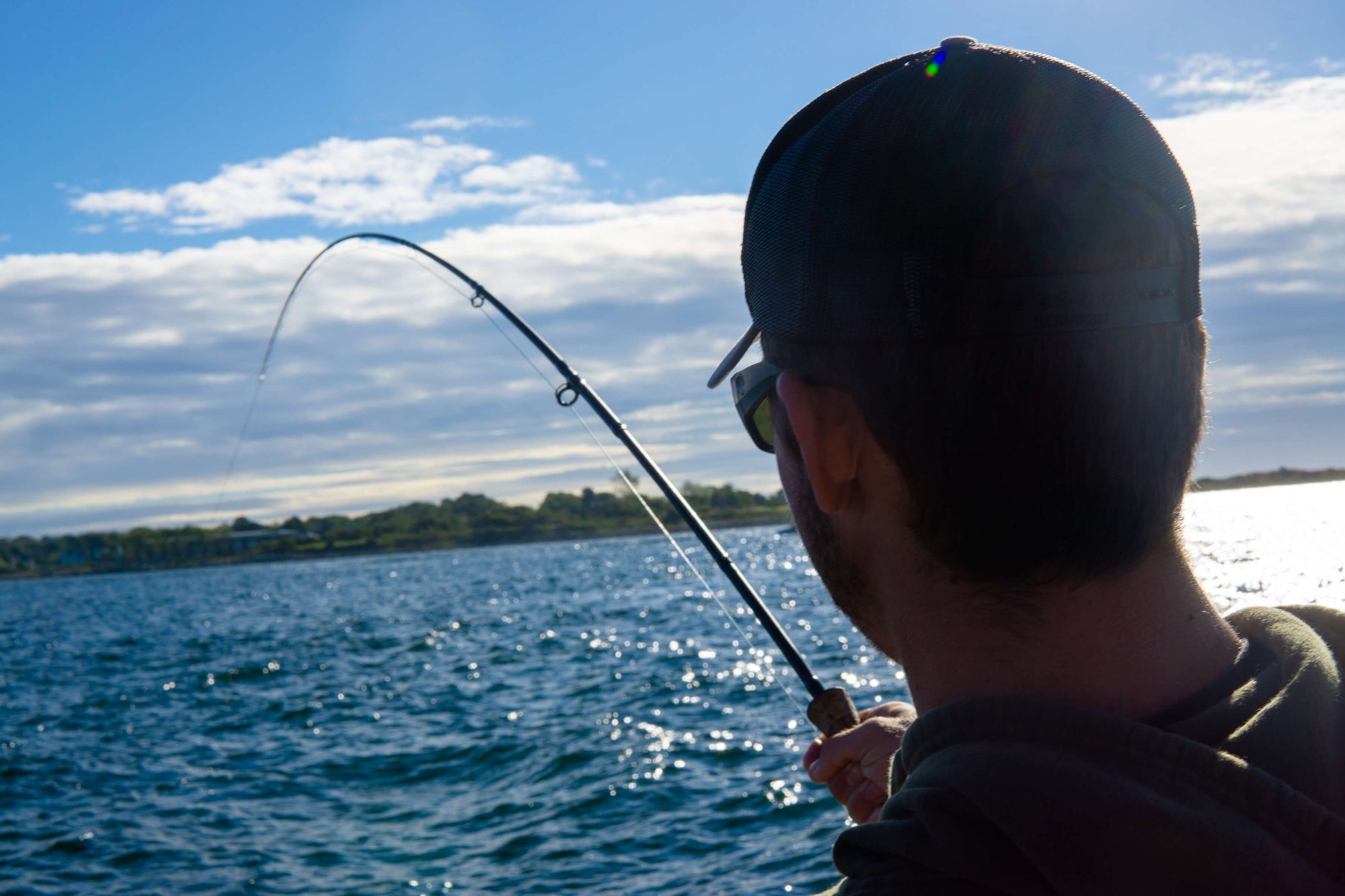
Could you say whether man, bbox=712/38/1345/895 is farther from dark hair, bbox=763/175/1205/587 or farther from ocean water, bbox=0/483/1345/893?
ocean water, bbox=0/483/1345/893

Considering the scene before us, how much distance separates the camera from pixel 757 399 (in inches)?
49.8

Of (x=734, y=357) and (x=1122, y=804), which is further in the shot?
(x=734, y=357)

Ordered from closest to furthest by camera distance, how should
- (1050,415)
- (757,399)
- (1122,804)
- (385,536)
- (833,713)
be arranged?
(1122,804)
(1050,415)
(757,399)
(833,713)
(385,536)

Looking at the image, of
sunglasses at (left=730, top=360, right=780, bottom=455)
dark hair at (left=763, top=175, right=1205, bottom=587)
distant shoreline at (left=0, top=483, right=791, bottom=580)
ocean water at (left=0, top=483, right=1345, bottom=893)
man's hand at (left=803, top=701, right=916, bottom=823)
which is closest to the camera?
dark hair at (left=763, top=175, right=1205, bottom=587)

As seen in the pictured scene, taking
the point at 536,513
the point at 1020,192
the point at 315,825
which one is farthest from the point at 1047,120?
the point at 536,513

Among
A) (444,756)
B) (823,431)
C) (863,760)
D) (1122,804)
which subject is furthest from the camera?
(444,756)

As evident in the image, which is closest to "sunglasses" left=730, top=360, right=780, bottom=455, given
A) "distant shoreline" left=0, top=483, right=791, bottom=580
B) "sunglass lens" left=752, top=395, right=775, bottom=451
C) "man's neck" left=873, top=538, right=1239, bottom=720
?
"sunglass lens" left=752, top=395, right=775, bottom=451

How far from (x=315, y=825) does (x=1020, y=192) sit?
9.60 m

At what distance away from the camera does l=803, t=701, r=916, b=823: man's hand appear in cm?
203

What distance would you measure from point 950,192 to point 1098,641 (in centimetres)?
46

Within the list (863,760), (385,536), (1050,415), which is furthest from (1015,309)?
(385,536)

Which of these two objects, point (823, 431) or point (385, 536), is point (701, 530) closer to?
point (823, 431)

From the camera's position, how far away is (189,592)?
6612 centimetres

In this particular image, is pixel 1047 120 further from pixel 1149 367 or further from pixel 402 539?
pixel 402 539
